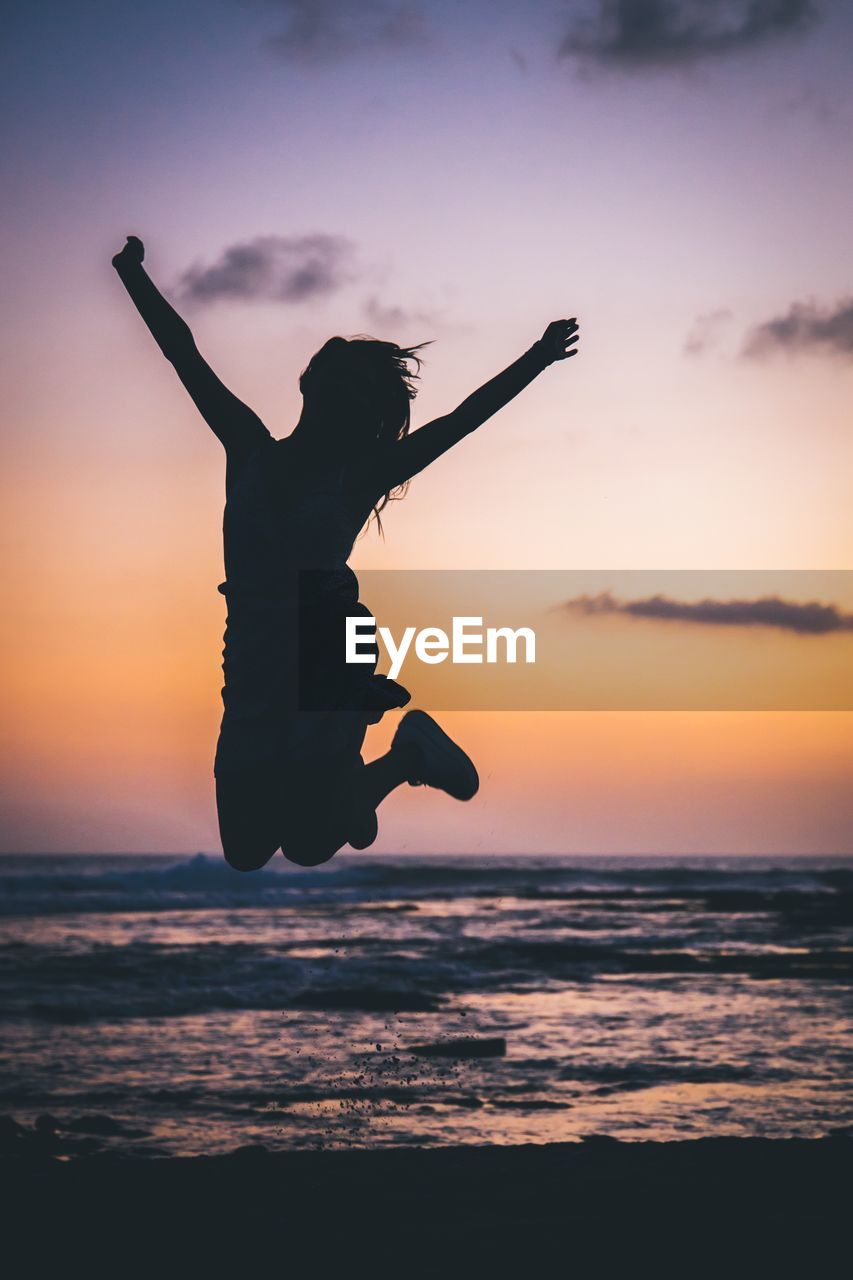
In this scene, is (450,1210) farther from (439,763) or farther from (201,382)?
(201,382)

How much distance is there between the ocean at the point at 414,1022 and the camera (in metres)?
13.0

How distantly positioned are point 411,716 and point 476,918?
3093 cm

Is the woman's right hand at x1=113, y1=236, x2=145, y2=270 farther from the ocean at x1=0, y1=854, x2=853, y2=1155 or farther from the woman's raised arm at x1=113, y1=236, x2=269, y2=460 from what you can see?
the ocean at x1=0, y1=854, x2=853, y2=1155

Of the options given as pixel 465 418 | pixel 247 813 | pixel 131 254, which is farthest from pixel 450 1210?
pixel 131 254

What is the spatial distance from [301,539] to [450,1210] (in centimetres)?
717

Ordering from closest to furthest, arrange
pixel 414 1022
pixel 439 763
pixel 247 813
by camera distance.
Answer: pixel 247 813
pixel 439 763
pixel 414 1022

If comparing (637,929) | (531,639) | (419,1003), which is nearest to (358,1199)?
(531,639)

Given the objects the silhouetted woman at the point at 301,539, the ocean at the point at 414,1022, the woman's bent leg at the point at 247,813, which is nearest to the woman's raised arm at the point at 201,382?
the silhouetted woman at the point at 301,539

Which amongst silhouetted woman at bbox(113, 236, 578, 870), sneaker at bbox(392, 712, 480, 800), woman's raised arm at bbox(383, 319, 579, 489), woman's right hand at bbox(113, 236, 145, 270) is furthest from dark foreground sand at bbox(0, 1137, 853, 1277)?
woman's right hand at bbox(113, 236, 145, 270)

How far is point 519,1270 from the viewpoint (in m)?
8.20

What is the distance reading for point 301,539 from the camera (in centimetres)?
402

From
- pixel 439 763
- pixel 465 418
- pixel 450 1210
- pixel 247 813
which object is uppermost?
pixel 465 418

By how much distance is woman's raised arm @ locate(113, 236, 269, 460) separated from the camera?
13.5ft

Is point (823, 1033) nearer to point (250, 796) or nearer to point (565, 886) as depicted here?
point (250, 796)
